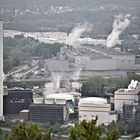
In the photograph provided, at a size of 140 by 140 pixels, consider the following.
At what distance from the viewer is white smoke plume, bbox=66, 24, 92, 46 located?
2186 centimetres

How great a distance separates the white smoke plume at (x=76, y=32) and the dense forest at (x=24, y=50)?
0.39 meters

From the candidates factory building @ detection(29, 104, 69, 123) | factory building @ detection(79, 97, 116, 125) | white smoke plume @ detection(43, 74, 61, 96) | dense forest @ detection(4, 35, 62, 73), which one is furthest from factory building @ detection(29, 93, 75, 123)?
dense forest @ detection(4, 35, 62, 73)

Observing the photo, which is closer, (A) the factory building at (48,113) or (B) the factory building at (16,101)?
(A) the factory building at (48,113)

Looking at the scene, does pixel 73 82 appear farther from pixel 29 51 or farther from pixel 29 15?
pixel 29 15

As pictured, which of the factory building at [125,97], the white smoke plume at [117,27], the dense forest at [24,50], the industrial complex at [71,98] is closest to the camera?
the industrial complex at [71,98]

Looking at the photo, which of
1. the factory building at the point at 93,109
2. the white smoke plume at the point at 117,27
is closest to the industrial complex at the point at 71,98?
the factory building at the point at 93,109

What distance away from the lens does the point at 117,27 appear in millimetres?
23109

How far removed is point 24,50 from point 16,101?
25.2ft

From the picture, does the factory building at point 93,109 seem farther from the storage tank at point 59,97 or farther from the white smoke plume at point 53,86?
the white smoke plume at point 53,86

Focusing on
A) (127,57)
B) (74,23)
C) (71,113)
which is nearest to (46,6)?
(74,23)

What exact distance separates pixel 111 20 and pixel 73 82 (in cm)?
794

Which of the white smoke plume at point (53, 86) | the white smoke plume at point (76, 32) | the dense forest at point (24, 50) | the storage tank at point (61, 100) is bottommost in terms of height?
the storage tank at point (61, 100)

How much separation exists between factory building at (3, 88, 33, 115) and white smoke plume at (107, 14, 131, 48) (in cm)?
740

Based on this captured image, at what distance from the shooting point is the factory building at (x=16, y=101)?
13992 millimetres
